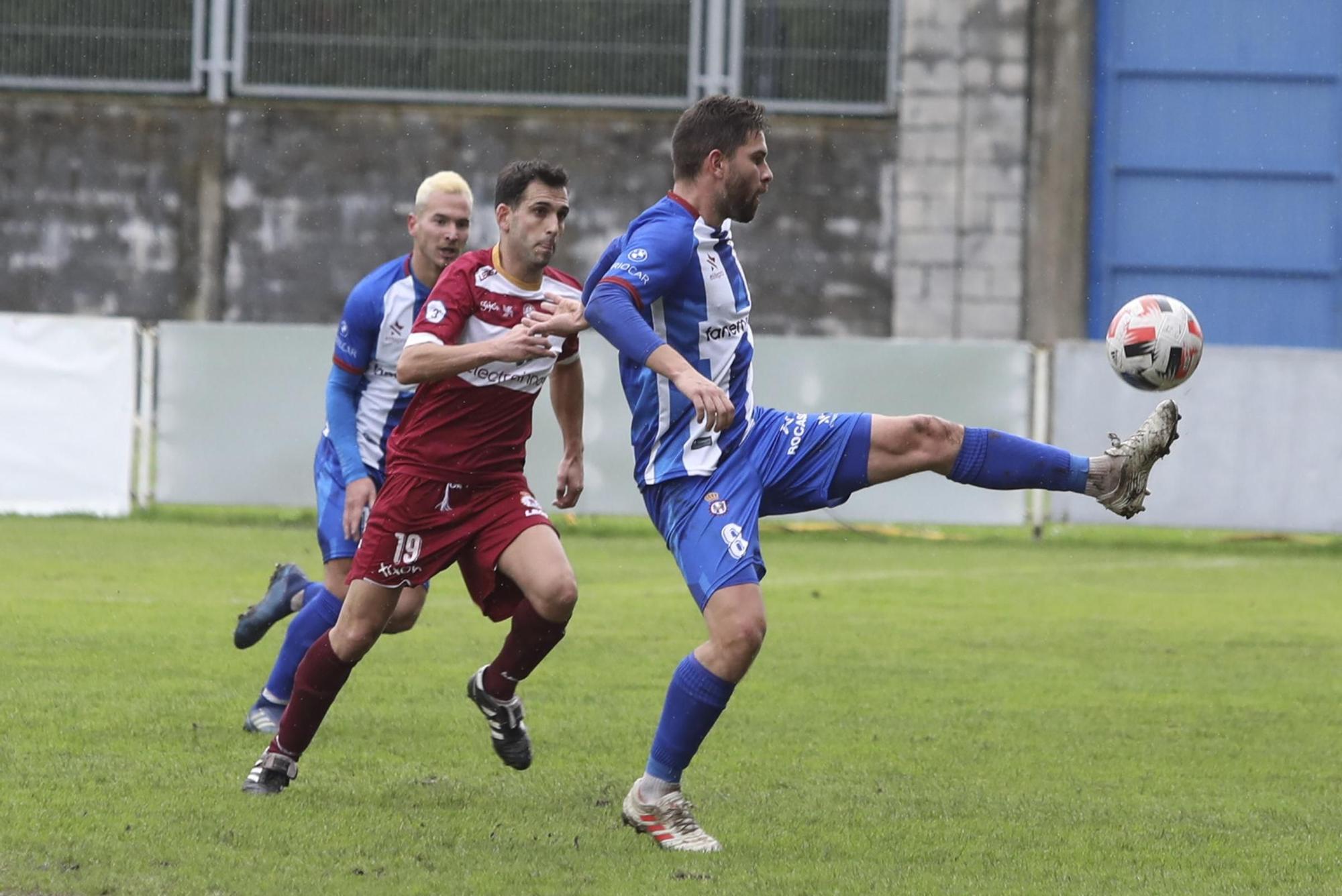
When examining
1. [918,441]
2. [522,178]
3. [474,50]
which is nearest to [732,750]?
[918,441]

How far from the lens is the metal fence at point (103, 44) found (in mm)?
23391

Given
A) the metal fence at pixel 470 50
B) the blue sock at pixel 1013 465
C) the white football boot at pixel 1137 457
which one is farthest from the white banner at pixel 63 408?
the white football boot at pixel 1137 457

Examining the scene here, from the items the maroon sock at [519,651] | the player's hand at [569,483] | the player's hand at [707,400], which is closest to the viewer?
the player's hand at [707,400]

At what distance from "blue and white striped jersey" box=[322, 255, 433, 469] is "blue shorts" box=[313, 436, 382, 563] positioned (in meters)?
0.15

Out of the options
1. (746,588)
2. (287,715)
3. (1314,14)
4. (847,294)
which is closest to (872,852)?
(746,588)

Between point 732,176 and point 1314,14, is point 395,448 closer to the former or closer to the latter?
point 732,176

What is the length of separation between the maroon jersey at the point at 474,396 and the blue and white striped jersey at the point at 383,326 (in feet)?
2.71

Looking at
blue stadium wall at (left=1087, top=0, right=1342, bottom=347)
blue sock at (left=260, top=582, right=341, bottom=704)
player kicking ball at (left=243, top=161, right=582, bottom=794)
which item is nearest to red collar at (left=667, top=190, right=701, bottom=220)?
player kicking ball at (left=243, top=161, right=582, bottom=794)

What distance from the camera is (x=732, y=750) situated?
21.8 feet

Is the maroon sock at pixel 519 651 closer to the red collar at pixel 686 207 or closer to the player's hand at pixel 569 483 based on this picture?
the player's hand at pixel 569 483

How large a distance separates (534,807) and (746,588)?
1067 mm

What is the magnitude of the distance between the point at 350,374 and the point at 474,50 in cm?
1720

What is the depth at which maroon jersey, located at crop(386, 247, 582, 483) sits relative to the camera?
579 cm

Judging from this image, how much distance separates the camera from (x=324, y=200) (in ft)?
77.0
